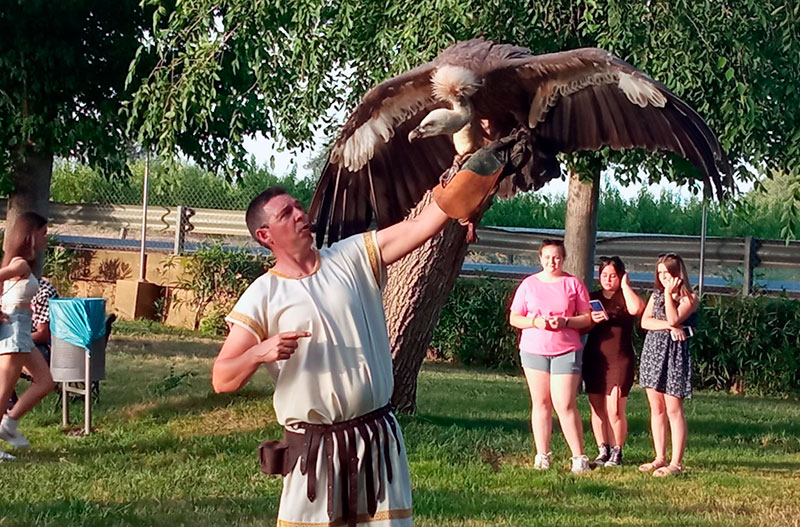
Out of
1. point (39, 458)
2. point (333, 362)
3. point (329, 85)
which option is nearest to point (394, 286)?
point (329, 85)

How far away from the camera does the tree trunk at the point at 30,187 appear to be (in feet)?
37.0

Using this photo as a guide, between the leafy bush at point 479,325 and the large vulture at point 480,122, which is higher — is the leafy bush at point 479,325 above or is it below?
below

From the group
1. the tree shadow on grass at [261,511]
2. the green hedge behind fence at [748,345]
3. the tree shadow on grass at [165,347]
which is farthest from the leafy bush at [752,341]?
the tree shadow on grass at [261,511]

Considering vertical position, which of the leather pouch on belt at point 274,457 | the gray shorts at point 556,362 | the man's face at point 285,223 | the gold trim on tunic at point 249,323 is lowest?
the leather pouch on belt at point 274,457

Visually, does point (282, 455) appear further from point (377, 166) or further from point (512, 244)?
point (512, 244)

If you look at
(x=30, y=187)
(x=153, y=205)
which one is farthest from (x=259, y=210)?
(x=153, y=205)

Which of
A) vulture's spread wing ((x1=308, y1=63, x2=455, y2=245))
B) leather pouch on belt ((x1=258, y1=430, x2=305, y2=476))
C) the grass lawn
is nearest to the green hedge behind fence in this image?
the grass lawn

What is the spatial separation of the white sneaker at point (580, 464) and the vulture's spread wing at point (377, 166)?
2856mm

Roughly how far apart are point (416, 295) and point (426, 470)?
1636 mm

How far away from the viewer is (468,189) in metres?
3.46

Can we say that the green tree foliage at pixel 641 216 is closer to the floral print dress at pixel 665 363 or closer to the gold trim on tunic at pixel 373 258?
the floral print dress at pixel 665 363

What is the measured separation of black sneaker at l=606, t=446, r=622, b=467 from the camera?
24.3 ft

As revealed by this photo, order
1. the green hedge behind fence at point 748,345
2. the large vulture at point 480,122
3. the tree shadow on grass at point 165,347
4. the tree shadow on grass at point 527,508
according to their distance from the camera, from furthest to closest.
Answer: the tree shadow on grass at point 165,347, the green hedge behind fence at point 748,345, the tree shadow on grass at point 527,508, the large vulture at point 480,122

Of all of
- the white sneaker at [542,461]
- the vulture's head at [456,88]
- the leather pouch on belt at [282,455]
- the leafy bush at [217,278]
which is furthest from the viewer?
the leafy bush at [217,278]
